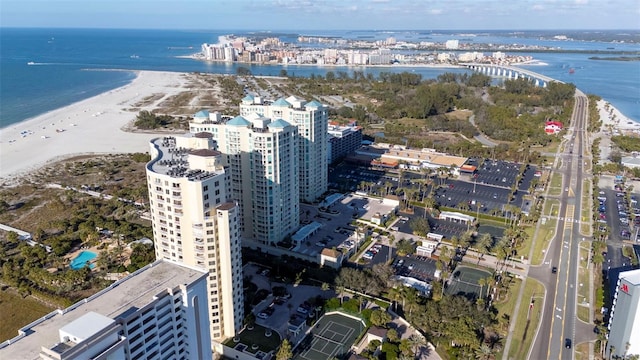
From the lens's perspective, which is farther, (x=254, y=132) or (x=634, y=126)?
(x=634, y=126)

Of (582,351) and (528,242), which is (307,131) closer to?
(528,242)

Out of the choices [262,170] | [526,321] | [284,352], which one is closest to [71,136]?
[262,170]

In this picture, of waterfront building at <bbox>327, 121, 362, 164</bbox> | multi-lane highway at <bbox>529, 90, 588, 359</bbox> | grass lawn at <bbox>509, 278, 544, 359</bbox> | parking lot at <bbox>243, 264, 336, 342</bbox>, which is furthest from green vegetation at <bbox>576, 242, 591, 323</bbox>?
waterfront building at <bbox>327, 121, 362, 164</bbox>

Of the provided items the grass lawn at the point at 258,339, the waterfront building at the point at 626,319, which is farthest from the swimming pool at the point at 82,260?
the waterfront building at the point at 626,319

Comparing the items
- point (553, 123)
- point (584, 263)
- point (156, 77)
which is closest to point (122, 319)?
point (584, 263)

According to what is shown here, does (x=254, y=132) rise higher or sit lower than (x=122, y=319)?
higher

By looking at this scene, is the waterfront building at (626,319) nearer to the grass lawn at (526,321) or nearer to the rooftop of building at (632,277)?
the rooftop of building at (632,277)

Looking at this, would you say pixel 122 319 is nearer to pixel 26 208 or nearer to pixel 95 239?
pixel 95 239


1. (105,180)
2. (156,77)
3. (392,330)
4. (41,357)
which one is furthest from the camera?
(156,77)
